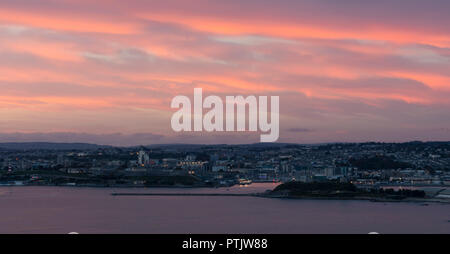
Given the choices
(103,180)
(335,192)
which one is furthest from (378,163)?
(103,180)

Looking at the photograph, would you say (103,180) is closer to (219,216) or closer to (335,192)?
(335,192)

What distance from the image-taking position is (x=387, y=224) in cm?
1525

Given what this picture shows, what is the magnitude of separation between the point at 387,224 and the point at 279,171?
26.8m

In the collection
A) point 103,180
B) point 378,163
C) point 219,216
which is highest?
point 378,163

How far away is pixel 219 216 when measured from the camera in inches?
672

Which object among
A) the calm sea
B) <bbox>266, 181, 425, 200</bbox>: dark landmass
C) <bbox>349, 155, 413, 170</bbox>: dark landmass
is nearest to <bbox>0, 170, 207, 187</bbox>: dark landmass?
<bbox>266, 181, 425, 200</bbox>: dark landmass

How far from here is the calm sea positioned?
14359 millimetres

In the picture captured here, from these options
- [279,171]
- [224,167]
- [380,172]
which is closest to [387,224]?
[380,172]

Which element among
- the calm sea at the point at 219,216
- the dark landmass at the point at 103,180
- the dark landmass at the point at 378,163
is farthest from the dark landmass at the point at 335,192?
the dark landmass at the point at 378,163

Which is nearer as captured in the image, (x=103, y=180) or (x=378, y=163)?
(x=103, y=180)

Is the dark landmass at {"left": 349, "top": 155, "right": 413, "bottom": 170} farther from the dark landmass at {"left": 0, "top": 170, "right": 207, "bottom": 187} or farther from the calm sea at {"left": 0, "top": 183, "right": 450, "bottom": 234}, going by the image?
the calm sea at {"left": 0, "top": 183, "right": 450, "bottom": 234}

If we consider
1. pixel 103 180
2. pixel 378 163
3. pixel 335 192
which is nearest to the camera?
pixel 335 192
